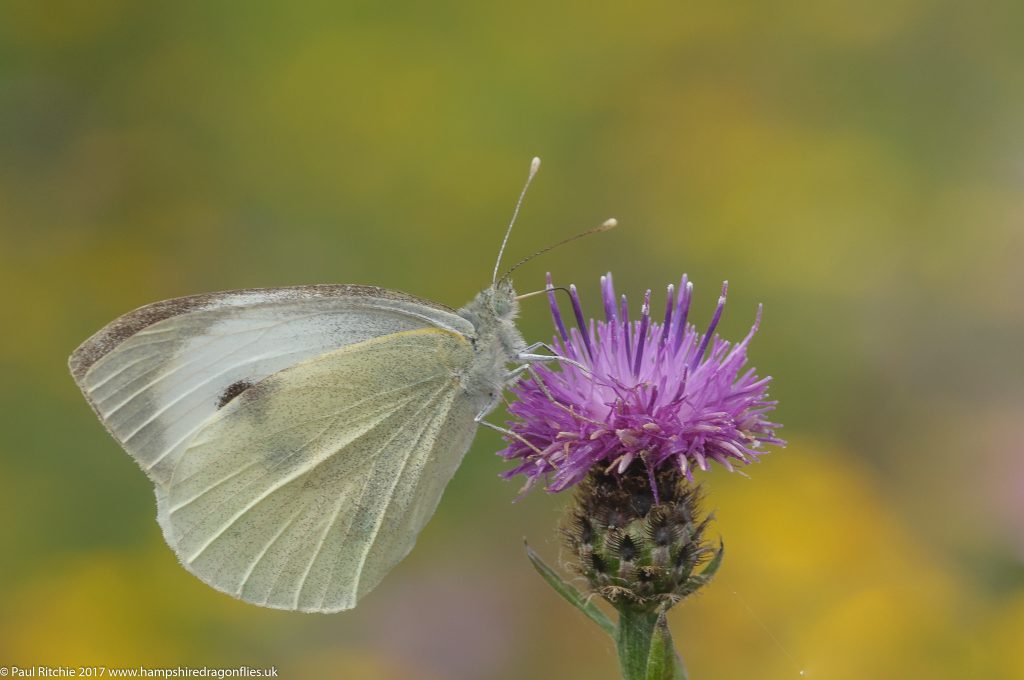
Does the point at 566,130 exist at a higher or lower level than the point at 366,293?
higher

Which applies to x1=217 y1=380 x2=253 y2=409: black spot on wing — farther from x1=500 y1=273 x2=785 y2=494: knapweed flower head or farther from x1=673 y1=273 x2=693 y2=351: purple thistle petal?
x1=673 y1=273 x2=693 y2=351: purple thistle petal

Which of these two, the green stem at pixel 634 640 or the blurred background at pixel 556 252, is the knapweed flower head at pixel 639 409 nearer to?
the green stem at pixel 634 640

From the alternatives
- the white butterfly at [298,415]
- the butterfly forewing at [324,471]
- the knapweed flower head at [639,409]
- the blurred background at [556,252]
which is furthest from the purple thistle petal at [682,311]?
the blurred background at [556,252]

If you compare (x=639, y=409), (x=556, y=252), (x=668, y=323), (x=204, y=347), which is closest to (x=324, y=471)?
(x=204, y=347)

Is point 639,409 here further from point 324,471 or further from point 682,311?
point 324,471

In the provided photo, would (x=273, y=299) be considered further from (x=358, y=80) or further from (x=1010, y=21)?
(x=1010, y=21)

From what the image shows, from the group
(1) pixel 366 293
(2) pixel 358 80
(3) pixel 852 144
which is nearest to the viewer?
(1) pixel 366 293

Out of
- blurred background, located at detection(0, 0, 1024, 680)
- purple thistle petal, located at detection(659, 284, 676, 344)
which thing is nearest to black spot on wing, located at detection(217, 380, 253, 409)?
purple thistle petal, located at detection(659, 284, 676, 344)

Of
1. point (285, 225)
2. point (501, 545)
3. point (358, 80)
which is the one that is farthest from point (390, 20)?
point (501, 545)
